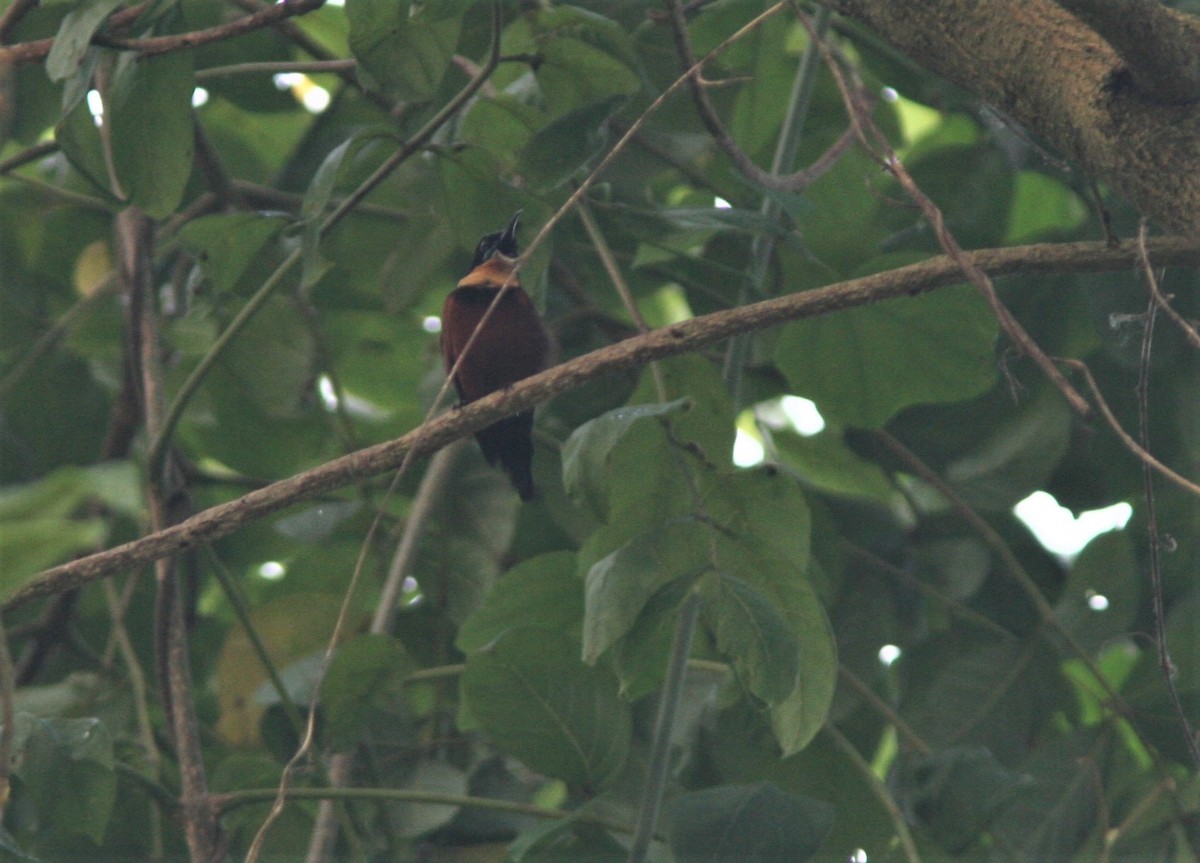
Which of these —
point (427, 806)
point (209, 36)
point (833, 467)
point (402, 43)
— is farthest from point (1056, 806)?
point (209, 36)

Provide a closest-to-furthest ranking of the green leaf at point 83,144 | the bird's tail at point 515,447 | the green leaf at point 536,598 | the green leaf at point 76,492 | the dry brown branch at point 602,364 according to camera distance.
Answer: the green leaf at point 76,492 < the dry brown branch at point 602,364 < the green leaf at point 83,144 < the green leaf at point 536,598 < the bird's tail at point 515,447

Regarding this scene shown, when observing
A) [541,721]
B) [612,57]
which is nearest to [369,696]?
[541,721]

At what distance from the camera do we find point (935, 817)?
248 cm

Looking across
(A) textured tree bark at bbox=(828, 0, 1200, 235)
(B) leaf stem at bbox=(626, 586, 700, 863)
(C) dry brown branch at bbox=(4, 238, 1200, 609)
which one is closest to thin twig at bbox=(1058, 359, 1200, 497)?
(C) dry brown branch at bbox=(4, 238, 1200, 609)

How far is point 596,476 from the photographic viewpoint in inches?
80.3

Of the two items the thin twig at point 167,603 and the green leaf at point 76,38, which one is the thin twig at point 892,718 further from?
the green leaf at point 76,38

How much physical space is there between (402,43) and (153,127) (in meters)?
0.52

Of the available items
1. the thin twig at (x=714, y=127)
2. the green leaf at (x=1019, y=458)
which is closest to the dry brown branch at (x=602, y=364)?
the thin twig at (x=714, y=127)

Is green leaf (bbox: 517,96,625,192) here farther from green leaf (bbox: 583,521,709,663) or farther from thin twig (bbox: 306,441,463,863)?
thin twig (bbox: 306,441,463,863)

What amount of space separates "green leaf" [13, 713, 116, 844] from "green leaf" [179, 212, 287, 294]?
0.87 metres

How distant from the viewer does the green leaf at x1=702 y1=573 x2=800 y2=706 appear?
1.96 meters

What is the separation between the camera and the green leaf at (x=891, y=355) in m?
2.66

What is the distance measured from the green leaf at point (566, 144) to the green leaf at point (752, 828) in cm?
105

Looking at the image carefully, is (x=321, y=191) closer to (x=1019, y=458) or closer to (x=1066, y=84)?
(x=1066, y=84)
